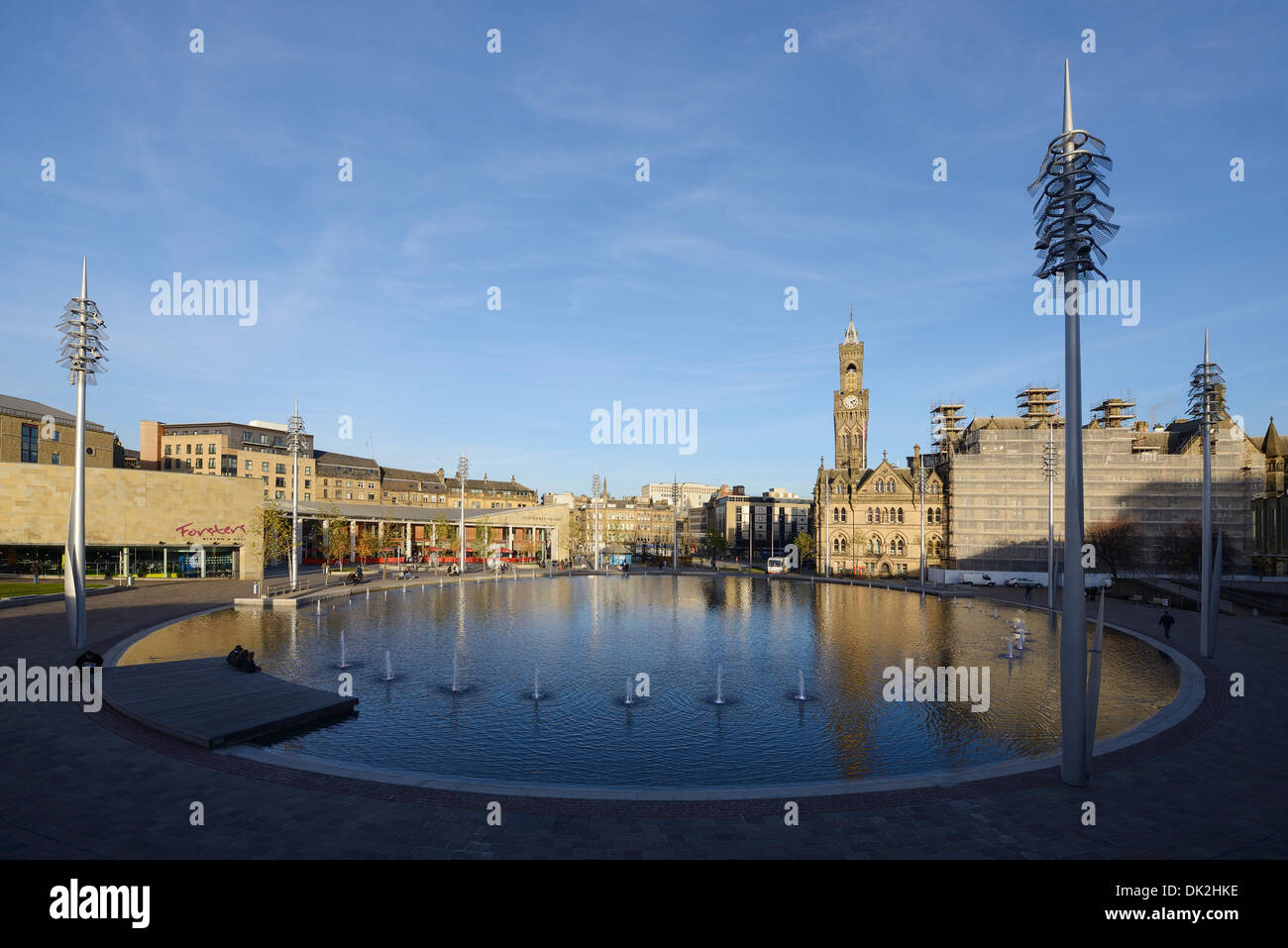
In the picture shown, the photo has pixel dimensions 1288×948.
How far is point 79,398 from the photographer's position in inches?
1062

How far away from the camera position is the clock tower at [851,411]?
9975 centimetres

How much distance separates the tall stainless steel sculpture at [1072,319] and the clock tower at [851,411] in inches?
3397

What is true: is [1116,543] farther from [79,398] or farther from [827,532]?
[79,398]

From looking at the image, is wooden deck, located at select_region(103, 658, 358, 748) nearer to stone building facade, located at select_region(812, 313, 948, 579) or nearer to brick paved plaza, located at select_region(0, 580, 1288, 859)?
brick paved plaza, located at select_region(0, 580, 1288, 859)

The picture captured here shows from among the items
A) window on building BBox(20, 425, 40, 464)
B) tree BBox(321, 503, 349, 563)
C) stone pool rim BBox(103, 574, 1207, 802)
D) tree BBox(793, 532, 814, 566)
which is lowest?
tree BBox(793, 532, 814, 566)

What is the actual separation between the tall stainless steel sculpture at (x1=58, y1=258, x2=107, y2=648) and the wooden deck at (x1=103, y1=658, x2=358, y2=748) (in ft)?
17.2

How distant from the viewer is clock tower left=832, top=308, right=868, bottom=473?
9975 centimetres

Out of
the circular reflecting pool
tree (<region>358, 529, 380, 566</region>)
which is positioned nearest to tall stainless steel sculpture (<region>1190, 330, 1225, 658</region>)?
the circular reflecting pool

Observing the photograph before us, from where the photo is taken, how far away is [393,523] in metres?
104

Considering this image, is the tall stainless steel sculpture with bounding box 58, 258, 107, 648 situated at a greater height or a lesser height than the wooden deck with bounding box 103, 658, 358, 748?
greater

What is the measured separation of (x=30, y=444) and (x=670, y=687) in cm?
7361

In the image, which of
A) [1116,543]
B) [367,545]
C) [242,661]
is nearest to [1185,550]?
[1116,543]

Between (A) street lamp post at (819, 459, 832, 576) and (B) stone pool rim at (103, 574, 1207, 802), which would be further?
(A) street lamp post at (819, 459, 832, 576)
